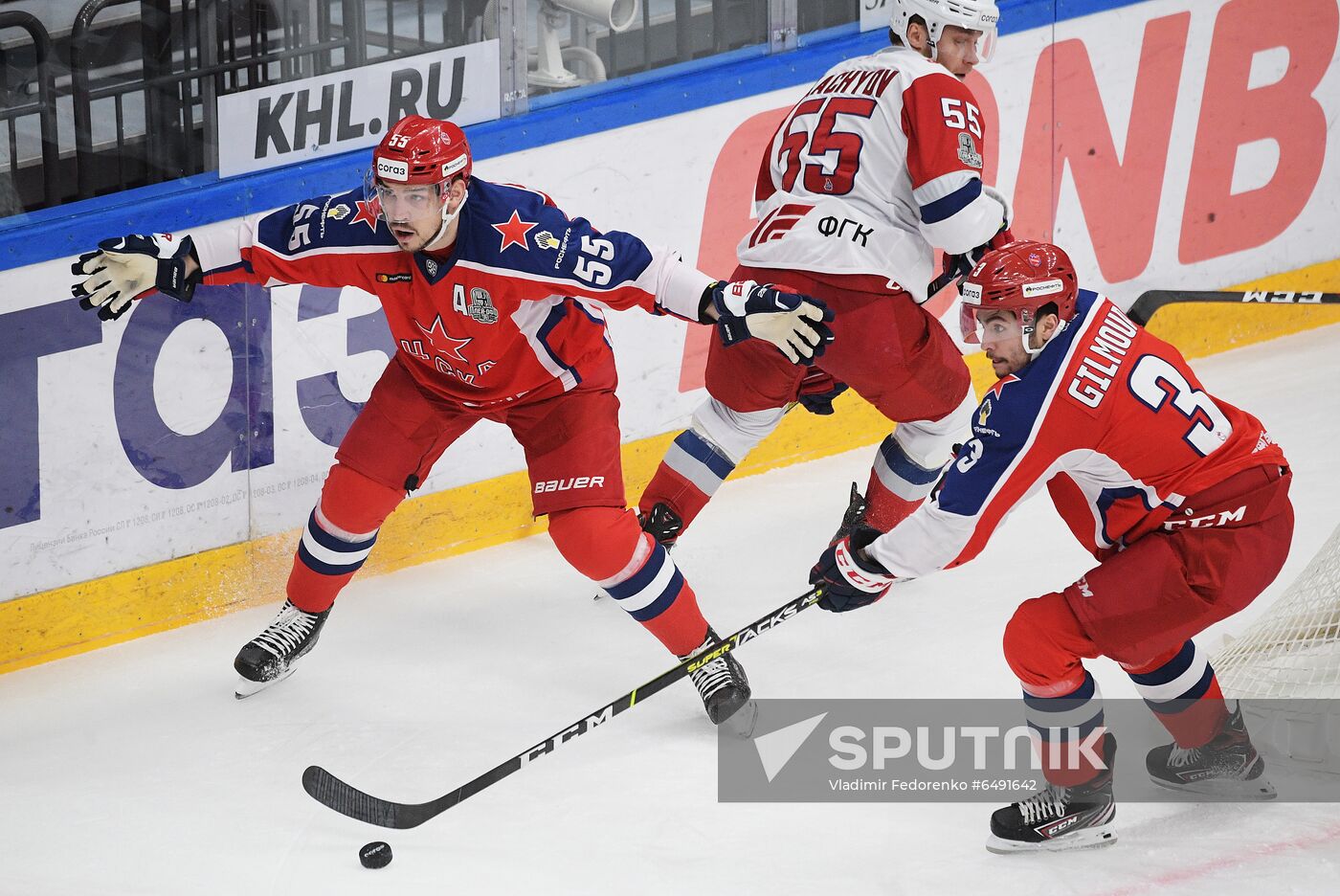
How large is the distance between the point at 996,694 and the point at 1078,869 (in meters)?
0.71

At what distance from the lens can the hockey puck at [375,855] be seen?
2.95 meters

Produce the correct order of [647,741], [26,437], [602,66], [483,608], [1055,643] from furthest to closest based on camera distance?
[602,66]
[483,608]
[26,437]
[647,741]
[1055,643]

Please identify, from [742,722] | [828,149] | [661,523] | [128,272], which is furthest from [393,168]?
[742,722]

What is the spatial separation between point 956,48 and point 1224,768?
1543mm

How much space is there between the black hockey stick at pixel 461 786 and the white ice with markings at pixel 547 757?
0.20ft

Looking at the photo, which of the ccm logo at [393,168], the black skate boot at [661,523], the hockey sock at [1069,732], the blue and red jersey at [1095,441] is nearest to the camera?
the blue and red jersey at [1095,441]

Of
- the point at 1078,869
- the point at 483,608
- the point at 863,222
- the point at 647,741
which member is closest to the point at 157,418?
the point at 483,608

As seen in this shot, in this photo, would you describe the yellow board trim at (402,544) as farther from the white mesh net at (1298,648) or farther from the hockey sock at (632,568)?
the white mesh net at (1298,648)

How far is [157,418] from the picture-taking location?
392cm

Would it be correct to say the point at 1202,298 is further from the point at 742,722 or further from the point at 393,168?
the point at 393,168

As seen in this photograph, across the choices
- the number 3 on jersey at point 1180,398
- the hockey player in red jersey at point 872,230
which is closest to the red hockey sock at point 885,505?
the hockey player in red jersey at point 872,230

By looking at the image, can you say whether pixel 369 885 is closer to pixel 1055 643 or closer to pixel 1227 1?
pixel 1055 643

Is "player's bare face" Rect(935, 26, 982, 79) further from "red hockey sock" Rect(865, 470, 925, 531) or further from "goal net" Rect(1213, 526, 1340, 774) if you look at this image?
"goal net" Rect(1213, 526, 1340, 774)

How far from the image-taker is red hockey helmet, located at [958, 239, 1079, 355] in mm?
2744
